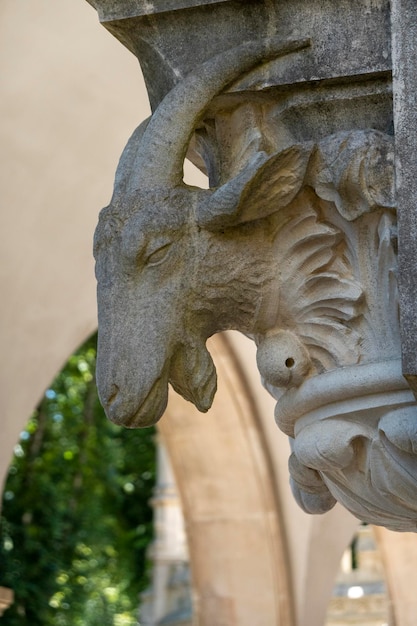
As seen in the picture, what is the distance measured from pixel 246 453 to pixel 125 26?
5.89 meters

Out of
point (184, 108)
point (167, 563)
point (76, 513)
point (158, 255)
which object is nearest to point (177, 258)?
point (158, 255)

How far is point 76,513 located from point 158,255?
11.8 m

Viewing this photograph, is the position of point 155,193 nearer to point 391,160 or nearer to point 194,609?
point 391,160

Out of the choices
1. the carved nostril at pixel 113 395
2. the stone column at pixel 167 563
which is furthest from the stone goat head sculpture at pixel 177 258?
the stone column at pixel 167 563

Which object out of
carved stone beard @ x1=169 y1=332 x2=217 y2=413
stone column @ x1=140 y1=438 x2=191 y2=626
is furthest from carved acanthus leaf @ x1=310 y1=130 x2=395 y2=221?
stone column @ x1=140 y1=438 x2=191 y2=626

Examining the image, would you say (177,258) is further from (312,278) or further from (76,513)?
(76,513)

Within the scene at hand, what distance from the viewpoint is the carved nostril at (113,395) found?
98.3 inches

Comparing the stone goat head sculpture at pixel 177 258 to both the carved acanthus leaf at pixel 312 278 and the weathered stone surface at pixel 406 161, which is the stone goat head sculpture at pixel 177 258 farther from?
the weathered stone surface at pixel 406 161

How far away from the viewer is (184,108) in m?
2.64

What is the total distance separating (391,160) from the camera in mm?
2531

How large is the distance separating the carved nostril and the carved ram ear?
34 cm

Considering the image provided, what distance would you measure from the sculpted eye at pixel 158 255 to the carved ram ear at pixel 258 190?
0.08 metres

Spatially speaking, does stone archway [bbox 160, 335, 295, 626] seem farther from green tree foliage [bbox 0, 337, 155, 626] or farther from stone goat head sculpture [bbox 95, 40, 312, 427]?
stone goat head sculpture [bbox 95, 40, 312, 427]

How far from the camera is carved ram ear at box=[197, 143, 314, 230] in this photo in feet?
8.29
